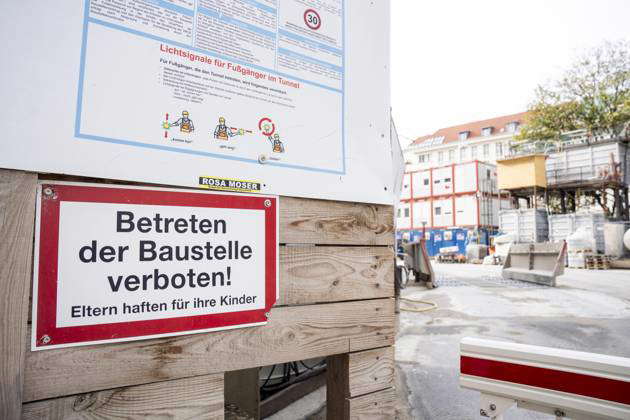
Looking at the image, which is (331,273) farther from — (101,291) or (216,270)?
(101,291)

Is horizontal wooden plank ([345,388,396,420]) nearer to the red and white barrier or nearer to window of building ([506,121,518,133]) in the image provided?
the red and white barrier

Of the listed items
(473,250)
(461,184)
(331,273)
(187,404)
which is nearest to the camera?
(187,404)

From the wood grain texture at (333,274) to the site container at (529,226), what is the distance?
24734 mm

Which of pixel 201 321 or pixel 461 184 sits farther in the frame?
pixel 461 184

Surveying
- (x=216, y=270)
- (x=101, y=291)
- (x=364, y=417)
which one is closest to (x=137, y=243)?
(x=101, y=291)

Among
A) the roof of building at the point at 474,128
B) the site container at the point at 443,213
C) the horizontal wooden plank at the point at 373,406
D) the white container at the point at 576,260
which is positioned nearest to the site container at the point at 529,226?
the white container at the point at 576,260

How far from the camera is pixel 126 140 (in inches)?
48.1

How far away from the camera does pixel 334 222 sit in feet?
5.44

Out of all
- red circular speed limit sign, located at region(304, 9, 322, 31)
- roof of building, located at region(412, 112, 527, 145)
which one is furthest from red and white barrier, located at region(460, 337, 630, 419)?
roof of building, located at region(412, 112, 527, 145)

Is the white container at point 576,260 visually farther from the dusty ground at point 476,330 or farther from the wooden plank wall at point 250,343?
the wooden plank wall at point 250,343

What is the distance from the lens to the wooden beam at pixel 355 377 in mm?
1664

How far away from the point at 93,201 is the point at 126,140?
0.21 m

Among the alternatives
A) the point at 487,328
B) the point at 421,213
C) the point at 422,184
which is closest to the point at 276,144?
the point at 487,328

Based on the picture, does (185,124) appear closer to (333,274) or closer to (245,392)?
(333,274)
